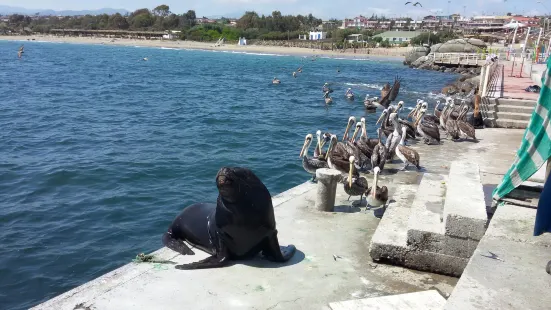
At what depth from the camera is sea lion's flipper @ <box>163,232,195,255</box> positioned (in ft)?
23.4

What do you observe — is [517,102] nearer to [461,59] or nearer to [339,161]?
[339,161]

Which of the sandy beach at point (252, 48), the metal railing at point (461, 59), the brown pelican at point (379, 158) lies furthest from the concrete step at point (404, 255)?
the sandy beach at point (252, 48)

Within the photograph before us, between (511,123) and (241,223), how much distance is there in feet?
44.7

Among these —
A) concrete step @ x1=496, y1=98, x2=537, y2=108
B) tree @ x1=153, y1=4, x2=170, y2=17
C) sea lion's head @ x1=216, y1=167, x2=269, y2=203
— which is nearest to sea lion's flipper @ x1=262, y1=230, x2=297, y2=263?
sea lion's head @ x1=216, y1=167, x2=269, y2=203

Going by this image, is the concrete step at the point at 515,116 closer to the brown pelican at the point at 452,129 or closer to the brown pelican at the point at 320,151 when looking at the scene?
the brown pelican at the point at 452,129

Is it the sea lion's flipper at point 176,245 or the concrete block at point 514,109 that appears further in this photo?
the concrete block at point 514,109

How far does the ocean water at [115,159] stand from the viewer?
1000 cm

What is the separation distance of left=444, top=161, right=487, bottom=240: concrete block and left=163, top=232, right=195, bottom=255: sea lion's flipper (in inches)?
138

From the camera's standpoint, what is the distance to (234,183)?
6.30 meters

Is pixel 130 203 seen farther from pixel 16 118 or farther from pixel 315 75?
pixel 315 75

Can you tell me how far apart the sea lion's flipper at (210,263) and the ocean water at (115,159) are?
3.39 metres

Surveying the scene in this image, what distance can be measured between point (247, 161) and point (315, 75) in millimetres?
39100

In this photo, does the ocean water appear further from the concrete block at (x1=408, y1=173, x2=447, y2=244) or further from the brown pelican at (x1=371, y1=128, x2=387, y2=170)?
the concrete block at (x1=408, y1=173, x2=447, y2=244)

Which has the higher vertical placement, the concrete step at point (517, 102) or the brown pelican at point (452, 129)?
the concrete step at point (517, 102)
